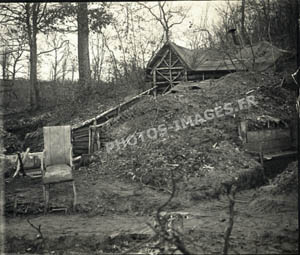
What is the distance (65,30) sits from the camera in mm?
7605

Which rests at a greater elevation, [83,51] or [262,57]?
[83,51]

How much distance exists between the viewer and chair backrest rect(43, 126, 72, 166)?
19.0 feet

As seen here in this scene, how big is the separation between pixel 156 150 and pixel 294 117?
12.4ft

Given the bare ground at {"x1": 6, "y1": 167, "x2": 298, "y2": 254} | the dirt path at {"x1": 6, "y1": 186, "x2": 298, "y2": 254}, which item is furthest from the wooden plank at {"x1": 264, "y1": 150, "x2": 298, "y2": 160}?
the dirt path at {"x1": 6, "y1": 186, "x2": 298, "y2": 254}

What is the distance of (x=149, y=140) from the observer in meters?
8.00

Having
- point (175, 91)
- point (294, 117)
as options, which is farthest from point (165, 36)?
point (294, 117)

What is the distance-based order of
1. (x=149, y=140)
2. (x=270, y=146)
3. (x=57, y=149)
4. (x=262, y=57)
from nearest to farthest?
1. (x=57, y=149)
2. (x=270, y=146)
3. (x=149, y=140)
4. (x=262, y=57)

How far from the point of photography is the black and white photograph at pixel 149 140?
407 cm

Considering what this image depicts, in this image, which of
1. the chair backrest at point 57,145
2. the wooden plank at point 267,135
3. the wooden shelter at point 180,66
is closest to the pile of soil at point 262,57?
the wooden shelter at point 180,66

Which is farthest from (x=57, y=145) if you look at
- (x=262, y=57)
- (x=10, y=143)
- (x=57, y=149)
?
(x=262, y=57)

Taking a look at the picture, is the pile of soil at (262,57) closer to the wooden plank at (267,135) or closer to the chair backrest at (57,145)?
the wooden plank at (267,135)

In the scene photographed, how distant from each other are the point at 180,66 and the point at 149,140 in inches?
290

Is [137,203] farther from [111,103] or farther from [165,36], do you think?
[165,36]

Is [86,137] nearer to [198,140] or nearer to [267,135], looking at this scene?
[198,140]
